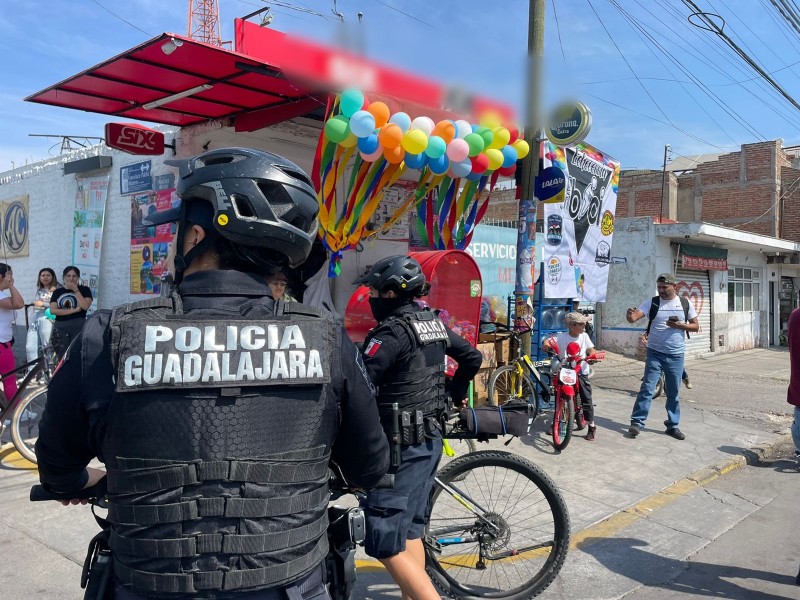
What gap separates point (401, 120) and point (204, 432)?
4980 mm

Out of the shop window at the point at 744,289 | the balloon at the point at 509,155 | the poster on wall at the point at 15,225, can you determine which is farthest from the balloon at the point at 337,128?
the shop window at the point at 744,289

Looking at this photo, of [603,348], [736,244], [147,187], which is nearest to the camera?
[147,187]

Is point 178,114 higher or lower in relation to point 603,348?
higher

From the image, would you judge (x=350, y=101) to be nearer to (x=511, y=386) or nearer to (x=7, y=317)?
(x=511, y=386)

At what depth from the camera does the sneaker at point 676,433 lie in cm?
748

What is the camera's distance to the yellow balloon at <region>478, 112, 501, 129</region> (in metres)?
6.84

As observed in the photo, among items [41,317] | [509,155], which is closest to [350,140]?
[509,155]

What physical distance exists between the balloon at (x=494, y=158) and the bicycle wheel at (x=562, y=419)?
8.56ft

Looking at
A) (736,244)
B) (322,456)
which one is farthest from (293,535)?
(736,244)

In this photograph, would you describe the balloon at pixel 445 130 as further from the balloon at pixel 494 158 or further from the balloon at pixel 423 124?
the balloon at pixel 494 158

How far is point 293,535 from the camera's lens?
1.55 m

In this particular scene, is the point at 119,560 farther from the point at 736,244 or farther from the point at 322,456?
the point at 736,244

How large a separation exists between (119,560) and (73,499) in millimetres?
377

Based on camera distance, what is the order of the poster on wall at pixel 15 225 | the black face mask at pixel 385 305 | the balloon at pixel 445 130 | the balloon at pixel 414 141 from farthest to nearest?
the poster on wall at pixel 15 225 → the balloon at pixel 445 130 → the balloon at pixel 414 141 → the black face mask at pixel 385 305
